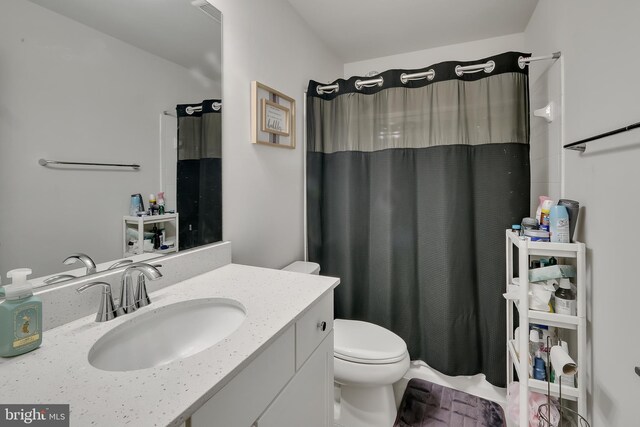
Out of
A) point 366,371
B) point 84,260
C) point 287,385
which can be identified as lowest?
point 366,371

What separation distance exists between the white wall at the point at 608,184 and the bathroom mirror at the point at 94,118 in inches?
57.7

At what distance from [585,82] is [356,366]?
1.54 metres

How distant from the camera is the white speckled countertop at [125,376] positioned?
464 mm

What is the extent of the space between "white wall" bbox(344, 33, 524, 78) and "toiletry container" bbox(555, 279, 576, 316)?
5.52ft

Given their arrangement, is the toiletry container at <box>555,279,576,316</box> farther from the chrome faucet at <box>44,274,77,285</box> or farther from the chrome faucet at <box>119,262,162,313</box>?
the chrome faucet at <box>44,274,77,285</box>

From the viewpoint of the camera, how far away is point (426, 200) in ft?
5.57

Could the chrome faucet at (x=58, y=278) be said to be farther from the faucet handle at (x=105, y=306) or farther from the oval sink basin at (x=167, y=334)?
the oval sink basin at (x=167, y=334)

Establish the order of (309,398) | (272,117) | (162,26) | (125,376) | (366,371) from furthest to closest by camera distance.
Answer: (272,117) < (366,371) < (162,26) < (309,398) < (125,376)

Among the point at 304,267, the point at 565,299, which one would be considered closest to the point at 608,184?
the point at 565,299

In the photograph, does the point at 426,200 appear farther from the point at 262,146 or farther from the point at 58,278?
the point at 58,278

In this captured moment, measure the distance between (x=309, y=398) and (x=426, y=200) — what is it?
4.03 feet

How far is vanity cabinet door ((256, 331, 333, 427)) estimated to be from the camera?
758mm

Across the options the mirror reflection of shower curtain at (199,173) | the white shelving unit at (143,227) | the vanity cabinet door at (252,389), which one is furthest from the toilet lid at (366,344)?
the white shelving unit at (143,227)

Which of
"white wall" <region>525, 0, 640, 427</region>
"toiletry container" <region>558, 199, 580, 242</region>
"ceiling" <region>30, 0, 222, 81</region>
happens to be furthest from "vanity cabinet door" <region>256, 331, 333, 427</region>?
"ceiling" <region>30, 0, 222, 81</region>
